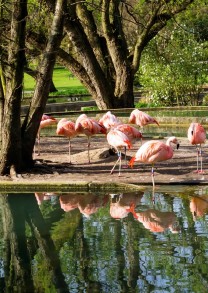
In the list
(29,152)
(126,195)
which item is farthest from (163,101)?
(126,195)

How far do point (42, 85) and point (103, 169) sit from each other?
6.98ft

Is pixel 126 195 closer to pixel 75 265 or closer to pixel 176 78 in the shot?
pixel 75 265

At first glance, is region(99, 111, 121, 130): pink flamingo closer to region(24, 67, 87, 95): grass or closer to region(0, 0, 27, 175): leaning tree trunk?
region(0, 0, 27, 175): leaning tree trunk

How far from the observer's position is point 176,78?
30.9 meters

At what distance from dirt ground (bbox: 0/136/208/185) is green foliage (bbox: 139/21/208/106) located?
12.1m

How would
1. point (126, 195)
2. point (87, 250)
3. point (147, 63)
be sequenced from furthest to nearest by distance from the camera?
point (147, 63) < point (126, 195) < point (87, 250)

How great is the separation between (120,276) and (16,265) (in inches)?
56.2

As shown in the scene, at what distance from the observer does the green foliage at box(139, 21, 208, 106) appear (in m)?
31.0

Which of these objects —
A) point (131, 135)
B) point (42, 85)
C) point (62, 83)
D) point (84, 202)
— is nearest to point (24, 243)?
point (84, 202)

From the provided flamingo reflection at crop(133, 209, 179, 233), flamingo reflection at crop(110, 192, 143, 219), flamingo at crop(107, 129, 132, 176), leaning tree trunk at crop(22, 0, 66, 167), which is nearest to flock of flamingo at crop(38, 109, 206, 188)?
flamingo at crop(107, 129, 132, 176)

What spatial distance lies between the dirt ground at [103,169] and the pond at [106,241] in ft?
2.60

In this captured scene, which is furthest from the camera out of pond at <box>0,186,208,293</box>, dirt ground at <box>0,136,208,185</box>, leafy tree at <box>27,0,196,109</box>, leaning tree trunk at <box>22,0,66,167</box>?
leafy tree at <box>27,0,196,109</box>

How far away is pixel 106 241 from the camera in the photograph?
10211 millimetres

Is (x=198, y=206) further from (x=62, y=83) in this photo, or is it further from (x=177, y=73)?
(x=62, y=83)
